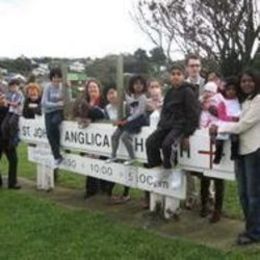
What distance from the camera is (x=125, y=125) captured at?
1013 centimetres

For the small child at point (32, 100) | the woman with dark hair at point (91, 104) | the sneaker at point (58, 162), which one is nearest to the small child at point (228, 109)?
the woman with dark hair at point (91, 104)

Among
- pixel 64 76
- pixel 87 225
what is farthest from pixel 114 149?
pixel 64 76

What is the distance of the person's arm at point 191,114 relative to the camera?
898cm

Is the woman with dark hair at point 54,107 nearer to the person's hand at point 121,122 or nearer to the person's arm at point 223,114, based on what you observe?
the person's hand at point 121,122

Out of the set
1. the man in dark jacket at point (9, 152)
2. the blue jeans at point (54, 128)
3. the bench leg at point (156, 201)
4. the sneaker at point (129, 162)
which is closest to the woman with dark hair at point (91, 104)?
the blue jeans at point (54, 128)

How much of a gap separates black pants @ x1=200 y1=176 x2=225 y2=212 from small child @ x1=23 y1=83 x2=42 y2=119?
4345mm

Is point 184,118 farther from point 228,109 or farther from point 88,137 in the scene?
point 88,137

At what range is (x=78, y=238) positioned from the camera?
905 centimetres

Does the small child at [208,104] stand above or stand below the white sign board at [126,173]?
above

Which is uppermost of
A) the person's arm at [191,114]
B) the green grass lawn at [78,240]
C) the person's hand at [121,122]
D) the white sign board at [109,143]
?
the person's arm at [191,114]

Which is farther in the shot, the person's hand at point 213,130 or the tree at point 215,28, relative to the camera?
the tree at point 215,28

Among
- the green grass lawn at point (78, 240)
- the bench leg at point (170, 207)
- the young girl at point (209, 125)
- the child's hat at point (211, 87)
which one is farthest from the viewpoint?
the bench leg at point (170, 207)

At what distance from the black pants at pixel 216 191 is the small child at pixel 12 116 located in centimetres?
441

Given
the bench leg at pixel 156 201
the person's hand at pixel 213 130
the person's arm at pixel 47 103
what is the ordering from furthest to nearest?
the person's arm at pixel 47 103, the bench leg at pixel 156 201, the person's hand at pixel 213 130
